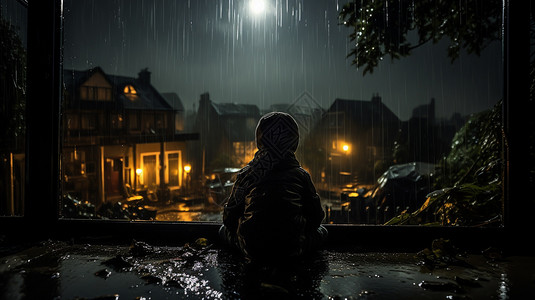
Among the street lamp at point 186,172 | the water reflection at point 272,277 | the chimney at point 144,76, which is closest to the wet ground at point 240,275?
the water reflection at point 272,277

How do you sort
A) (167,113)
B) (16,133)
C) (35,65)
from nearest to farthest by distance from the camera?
(35,65) → (16,133) → (167,113)

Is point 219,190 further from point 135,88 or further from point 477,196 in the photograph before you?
point 477,196

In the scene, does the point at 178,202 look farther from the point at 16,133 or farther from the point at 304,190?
the point at 304,190

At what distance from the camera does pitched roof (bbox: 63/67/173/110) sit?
58.9 ft

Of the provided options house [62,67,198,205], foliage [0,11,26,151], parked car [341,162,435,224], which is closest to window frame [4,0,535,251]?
foliage [0,11,26,151]

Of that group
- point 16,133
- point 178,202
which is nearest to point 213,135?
point 178,202

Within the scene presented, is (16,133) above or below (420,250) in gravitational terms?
above

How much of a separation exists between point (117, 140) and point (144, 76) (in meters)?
7.95

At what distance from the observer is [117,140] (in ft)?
59.8

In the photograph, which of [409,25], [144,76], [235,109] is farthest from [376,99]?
[409,25]

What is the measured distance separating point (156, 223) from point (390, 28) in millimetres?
4377

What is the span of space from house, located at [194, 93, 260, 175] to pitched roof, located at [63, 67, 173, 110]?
887 cm

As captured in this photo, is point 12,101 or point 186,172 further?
point 186,172

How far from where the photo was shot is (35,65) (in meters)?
2.79
